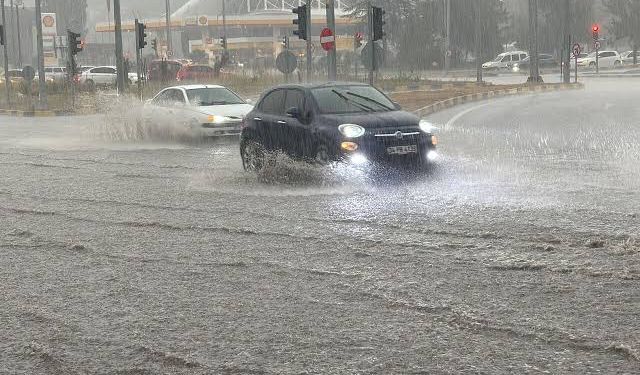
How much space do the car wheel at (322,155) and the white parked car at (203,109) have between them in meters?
7.15

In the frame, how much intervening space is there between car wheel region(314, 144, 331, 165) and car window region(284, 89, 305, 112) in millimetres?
831

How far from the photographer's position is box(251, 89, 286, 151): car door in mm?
12695

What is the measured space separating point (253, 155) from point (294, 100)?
42.5 inches

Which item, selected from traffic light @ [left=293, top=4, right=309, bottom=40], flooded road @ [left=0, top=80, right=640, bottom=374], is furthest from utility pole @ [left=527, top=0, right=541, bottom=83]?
flooded road @ [left=0, top=80, right=640, bottom=374]

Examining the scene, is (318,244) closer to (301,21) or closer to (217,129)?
(217,129)

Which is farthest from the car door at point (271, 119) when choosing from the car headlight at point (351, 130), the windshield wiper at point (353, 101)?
the car headlight at point (351, 130)

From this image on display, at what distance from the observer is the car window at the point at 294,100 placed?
12539mm

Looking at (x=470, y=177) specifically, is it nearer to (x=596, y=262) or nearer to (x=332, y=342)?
(x=596, y=262)

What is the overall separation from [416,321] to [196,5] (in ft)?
551

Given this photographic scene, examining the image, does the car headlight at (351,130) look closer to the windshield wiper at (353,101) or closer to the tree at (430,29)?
the windshield wiper at (353,101)

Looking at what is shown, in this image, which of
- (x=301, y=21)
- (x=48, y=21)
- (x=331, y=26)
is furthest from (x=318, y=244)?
(x=48, y=21)

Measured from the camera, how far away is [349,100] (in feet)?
41.4

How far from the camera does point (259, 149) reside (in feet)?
42.8

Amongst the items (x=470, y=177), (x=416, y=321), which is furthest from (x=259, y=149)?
(x=416, y=321)
